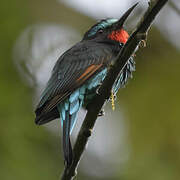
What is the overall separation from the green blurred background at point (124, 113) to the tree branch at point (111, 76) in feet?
8.95

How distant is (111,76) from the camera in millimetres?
3965

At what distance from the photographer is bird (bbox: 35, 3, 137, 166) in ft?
15.4

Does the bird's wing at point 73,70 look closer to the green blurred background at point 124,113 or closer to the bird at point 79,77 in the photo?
the bird at point 79,77

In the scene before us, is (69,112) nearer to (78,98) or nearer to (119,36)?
(78,98)

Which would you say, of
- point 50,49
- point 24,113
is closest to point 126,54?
point 24,113

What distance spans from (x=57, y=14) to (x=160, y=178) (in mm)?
2901

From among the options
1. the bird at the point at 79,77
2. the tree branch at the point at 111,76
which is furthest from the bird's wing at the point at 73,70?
the tree branch at the point at 111,76

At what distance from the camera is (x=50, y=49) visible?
793cm

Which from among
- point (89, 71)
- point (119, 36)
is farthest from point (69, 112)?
point (119, 36)


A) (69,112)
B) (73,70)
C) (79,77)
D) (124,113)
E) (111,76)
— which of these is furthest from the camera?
(124,113)

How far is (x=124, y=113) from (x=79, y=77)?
9.93 feet

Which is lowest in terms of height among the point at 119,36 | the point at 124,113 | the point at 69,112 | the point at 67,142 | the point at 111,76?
the point at 124,113

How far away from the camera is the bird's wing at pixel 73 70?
189 inches

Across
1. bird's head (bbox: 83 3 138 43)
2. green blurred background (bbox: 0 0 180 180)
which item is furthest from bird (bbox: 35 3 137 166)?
green blurred background (bbox: 0 0 180 180)
